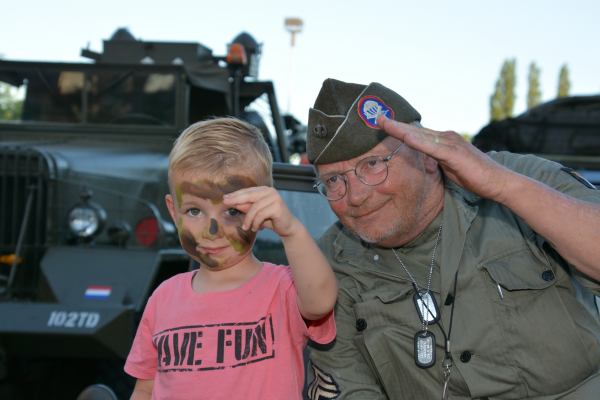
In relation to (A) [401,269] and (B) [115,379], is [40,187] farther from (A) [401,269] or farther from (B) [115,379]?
(A) [401,269]

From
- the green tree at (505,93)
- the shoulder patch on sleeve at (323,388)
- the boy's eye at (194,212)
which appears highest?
the boy's eye at (194,212)

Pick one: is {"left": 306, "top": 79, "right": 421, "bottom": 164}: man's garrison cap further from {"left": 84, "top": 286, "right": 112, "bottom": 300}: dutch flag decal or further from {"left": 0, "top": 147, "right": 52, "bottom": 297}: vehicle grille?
{"left": 0, "top": 147, "right": 52, "bottom": 297}: vehicle grille

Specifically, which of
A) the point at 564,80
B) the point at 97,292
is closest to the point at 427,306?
the point at 97,292

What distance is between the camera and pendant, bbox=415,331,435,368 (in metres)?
1.80

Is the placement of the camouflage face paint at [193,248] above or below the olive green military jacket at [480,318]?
above

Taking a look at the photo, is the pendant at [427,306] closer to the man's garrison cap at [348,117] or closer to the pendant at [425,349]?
the pendant at [425,349]

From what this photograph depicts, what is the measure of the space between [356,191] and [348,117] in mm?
294

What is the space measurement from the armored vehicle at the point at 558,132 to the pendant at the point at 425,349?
6.52 m

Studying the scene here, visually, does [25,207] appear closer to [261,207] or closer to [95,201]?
[95,201]

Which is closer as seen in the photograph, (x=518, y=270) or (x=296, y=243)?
(x=296, y=243)

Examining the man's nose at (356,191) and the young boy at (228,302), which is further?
the man's nose at (356,191)

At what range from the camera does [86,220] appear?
3.30 metres

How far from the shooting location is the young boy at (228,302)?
1.50 meters

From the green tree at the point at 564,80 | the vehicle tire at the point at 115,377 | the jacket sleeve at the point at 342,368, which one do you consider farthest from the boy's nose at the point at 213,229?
the green tree at the point at 564,80
